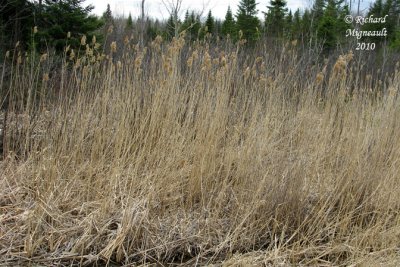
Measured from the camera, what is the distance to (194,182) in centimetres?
257

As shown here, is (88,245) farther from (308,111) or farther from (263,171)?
(308,111)

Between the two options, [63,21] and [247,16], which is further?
[247,16]

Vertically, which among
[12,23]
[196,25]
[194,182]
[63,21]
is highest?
[196,25]

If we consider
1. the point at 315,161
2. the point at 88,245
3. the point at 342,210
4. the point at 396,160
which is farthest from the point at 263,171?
the point at 88,245

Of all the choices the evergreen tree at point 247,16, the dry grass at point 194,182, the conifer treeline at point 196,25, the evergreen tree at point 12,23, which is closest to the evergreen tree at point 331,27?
the conifer treeline at point 196,25

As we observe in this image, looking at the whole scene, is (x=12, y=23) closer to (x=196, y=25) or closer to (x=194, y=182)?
(x=194, y=182)

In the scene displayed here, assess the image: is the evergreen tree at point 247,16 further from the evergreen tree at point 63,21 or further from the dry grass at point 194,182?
the dry grass at point 194,182

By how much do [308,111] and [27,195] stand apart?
2208 mm

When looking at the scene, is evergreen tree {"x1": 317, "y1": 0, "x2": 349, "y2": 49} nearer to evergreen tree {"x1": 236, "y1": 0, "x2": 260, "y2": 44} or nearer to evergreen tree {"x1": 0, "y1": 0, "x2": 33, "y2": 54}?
evergreen tree {"x1": 236, "y1": 0, "x2": 260, "y2": 44}

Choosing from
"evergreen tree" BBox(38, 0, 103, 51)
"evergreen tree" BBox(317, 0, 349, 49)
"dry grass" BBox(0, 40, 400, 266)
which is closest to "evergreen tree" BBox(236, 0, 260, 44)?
"evergreen tree" BBox(317, 0, 349, 49)

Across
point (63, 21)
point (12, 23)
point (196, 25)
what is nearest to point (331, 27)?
point (196, 25)

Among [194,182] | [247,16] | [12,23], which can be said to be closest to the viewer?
[194,182]

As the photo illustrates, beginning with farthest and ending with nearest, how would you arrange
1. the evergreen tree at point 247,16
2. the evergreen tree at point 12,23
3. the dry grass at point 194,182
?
the evergreen tree at point 247,16
the evergreen tree at point 12,23
the dry grass at point 194,182

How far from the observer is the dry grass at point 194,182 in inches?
85.1
